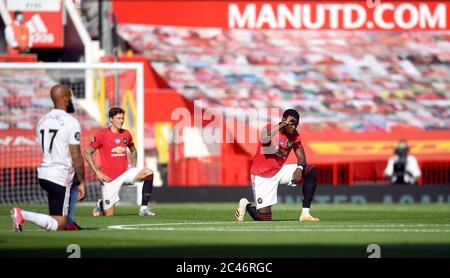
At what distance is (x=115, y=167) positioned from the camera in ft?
75.9

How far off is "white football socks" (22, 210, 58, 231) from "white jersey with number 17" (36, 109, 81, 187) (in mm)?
453

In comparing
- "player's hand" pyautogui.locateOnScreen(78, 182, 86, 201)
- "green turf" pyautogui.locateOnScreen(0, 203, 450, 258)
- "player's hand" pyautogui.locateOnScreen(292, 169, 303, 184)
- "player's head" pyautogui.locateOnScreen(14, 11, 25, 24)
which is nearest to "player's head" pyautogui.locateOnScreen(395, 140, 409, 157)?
"player's head" pyautogui.locateOnScreen(14, 11, 25, 24)

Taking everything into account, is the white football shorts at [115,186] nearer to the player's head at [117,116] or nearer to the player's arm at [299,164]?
the player's head at [117,116]

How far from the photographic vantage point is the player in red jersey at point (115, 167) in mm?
22781

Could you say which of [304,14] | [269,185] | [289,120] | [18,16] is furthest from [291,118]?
[304,14]

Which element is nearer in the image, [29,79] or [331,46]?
[29,79]

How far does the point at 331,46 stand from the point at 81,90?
16.0 meters

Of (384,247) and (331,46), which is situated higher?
(331,46)

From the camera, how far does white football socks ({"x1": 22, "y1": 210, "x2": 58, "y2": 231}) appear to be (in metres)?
15.6

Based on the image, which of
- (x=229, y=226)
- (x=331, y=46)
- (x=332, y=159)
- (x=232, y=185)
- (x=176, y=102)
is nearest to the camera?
(x=229, y=226)

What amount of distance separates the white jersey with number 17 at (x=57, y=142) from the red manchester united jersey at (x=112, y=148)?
277 inches

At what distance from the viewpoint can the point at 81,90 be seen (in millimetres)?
32625
